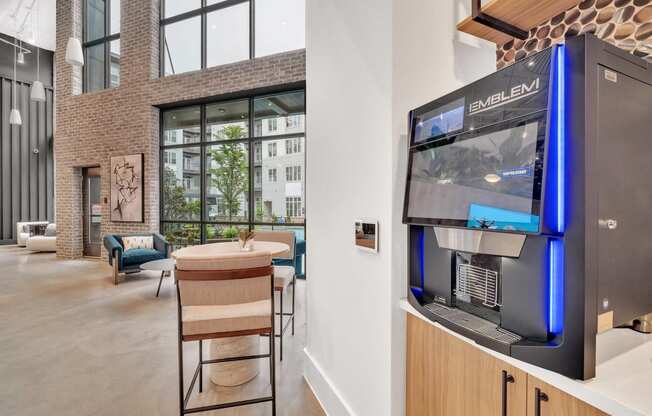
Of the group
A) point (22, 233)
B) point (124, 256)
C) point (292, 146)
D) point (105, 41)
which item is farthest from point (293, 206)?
point (22, 233)

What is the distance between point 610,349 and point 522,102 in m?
0.73

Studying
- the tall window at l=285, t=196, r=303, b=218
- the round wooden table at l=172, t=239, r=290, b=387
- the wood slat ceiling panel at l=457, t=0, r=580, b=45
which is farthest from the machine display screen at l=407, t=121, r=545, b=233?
the tall window at l=285, t=196, r=303, b=218

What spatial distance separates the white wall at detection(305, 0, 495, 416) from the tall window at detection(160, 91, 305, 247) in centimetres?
365

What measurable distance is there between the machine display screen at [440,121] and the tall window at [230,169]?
4608mm

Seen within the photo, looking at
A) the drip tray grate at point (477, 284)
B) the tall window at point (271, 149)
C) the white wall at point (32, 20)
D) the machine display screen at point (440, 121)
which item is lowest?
the drip tray grate at point (477, 284)

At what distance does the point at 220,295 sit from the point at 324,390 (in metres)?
0.94

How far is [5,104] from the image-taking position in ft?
32.1

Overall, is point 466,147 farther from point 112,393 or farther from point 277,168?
point 277,168

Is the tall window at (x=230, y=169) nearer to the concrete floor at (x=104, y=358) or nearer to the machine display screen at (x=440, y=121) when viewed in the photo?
the concrete floor at (x=104, y=358)

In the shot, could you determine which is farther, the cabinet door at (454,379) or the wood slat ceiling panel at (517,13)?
the wood slat ceiling panel at (517,13)

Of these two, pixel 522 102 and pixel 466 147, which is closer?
pixel 522 102

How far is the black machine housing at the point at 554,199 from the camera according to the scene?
29.2 inches

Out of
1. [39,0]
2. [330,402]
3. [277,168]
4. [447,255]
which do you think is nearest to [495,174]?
[447,255]

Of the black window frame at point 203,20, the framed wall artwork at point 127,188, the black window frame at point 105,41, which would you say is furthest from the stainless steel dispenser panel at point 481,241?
the black window frame at point 105,41
